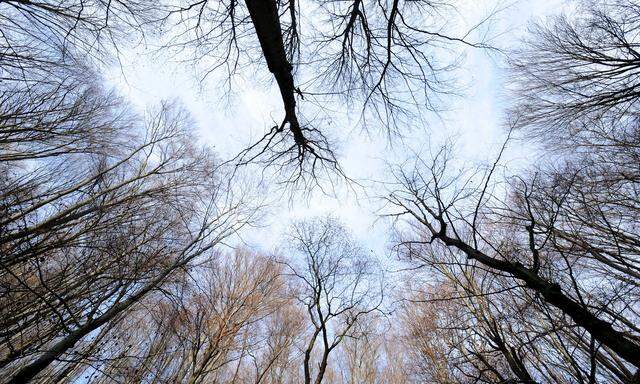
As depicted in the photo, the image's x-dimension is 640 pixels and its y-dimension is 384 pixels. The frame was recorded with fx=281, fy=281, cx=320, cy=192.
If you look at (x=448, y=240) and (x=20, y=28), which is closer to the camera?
(x=448, y=240)

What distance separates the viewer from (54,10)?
4.23 meters

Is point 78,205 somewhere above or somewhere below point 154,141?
below

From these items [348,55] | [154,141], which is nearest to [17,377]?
[348,55]

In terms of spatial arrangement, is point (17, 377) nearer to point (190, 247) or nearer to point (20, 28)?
point (190, 247)

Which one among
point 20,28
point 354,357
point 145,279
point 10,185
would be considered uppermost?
point 354,357

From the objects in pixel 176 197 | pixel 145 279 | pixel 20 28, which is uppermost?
pixel 176 197

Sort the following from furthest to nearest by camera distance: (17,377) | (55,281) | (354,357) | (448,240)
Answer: (354,357) → (55,281) → (448,240) → (17,377)

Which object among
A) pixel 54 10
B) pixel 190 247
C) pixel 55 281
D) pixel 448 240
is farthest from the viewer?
pixel 190 247

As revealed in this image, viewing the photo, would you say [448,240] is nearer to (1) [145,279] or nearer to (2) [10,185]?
(1) [145,279]

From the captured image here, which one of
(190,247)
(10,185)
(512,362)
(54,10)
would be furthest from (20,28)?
(512,362)

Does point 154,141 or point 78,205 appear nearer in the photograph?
point 78,205

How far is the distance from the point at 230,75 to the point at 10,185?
4.99 meters

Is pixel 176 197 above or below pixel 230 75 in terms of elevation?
above

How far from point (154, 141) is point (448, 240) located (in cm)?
859
